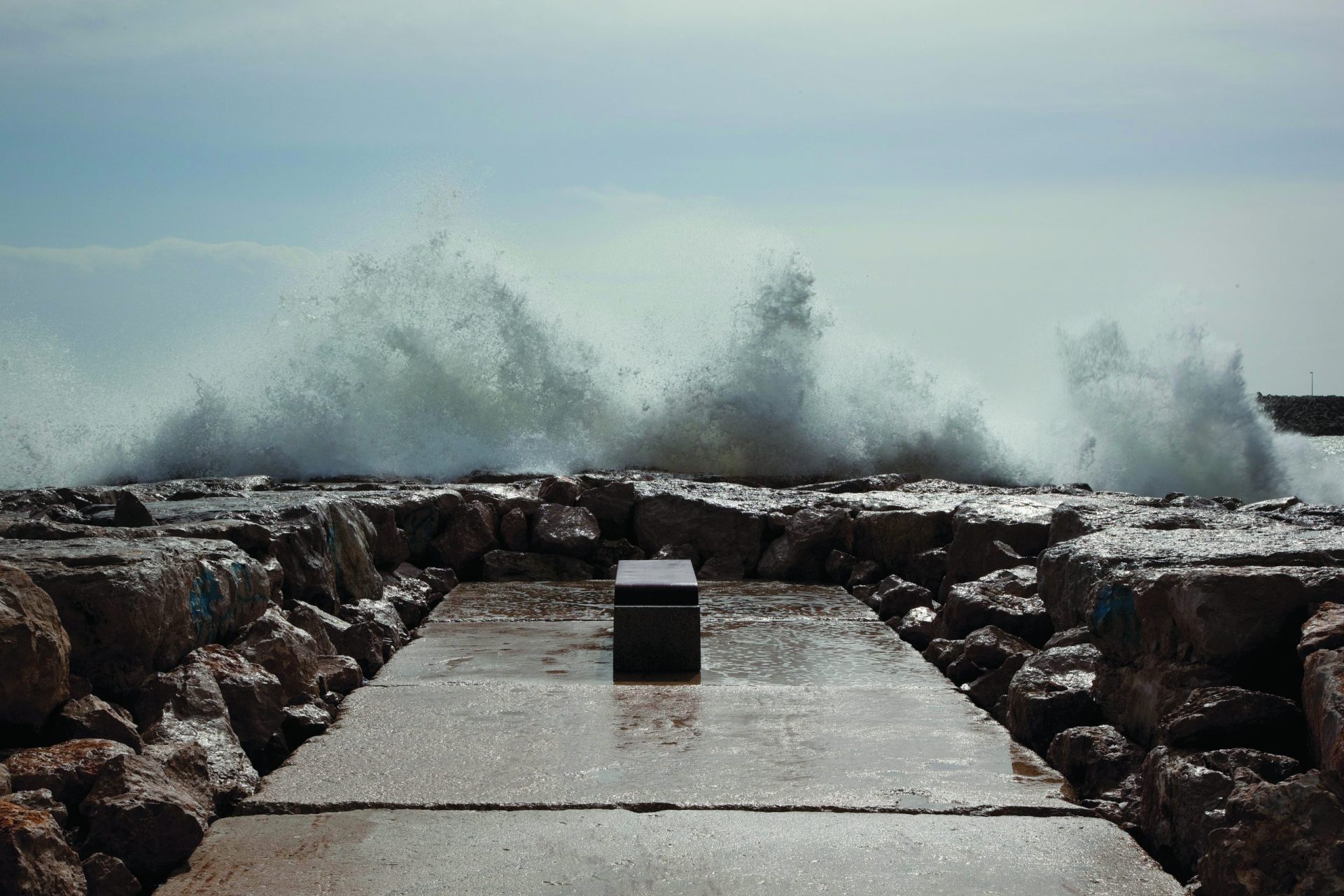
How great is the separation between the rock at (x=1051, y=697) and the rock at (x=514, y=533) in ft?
14.4

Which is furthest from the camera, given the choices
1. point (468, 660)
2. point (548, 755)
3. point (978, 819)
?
point (468, 660)

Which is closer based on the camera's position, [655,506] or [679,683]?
[679,683]

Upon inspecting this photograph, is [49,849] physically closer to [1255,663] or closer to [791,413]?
[1255,663]

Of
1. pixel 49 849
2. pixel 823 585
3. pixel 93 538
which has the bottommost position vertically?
pixel 823 585

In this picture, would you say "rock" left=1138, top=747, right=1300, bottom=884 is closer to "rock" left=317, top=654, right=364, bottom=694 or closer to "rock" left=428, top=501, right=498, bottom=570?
"rock" left=317, top=654, right=364, bottom=694

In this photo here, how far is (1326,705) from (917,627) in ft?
9.91

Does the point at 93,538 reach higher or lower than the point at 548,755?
higher

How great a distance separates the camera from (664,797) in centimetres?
308

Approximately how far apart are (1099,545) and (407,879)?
9.57 ft

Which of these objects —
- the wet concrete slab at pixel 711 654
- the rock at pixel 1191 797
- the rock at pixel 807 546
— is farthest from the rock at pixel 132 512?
the rock at pixel 1191 797

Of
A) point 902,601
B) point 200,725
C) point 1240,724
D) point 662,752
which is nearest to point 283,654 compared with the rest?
point 200,725

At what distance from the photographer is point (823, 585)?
7.30 m

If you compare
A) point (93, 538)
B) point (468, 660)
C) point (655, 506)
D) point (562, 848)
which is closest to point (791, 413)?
point (655, 506)

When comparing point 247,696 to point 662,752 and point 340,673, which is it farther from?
point 662,752
